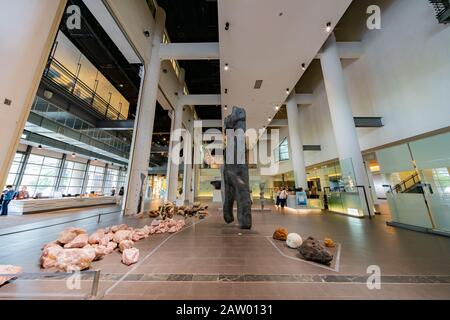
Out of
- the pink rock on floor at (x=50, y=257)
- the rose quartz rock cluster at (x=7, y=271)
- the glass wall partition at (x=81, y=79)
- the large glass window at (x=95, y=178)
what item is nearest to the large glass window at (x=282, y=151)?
the glass wall partition at (x=81, y=79)

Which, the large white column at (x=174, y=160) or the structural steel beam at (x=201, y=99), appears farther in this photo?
the structural steel beam at (x=201, y=99)

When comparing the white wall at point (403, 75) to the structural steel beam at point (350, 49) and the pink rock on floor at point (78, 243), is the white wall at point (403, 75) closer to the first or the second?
the structural steel beam at point (350, 49)

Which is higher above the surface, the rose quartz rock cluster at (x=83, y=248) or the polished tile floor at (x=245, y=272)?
the rose quartz rock cluster at (x=83, y=248)

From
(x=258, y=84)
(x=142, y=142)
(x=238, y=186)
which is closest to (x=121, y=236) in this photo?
(x=238, y=186)

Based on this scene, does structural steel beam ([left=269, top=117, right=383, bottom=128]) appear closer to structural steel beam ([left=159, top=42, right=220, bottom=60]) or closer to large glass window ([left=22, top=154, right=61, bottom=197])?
structural steel beam ([left=159, top=42, right=220, bottom=60])

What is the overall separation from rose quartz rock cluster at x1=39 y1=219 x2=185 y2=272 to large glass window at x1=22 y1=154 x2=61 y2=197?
11841 mm

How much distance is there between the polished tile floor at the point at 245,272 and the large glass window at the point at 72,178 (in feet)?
42.8

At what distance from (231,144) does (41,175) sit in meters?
15.3

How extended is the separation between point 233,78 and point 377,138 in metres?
7.65

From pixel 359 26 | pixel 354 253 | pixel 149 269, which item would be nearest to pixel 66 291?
pixel 149 269

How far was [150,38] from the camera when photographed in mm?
7719

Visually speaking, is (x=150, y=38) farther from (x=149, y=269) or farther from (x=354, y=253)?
(x=354, y=253)

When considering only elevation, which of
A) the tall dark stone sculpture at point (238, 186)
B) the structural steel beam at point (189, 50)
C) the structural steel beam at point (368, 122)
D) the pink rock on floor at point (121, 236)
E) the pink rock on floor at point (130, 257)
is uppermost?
the structural steel beam at point (189, 50)

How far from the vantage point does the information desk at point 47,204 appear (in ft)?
22.8
